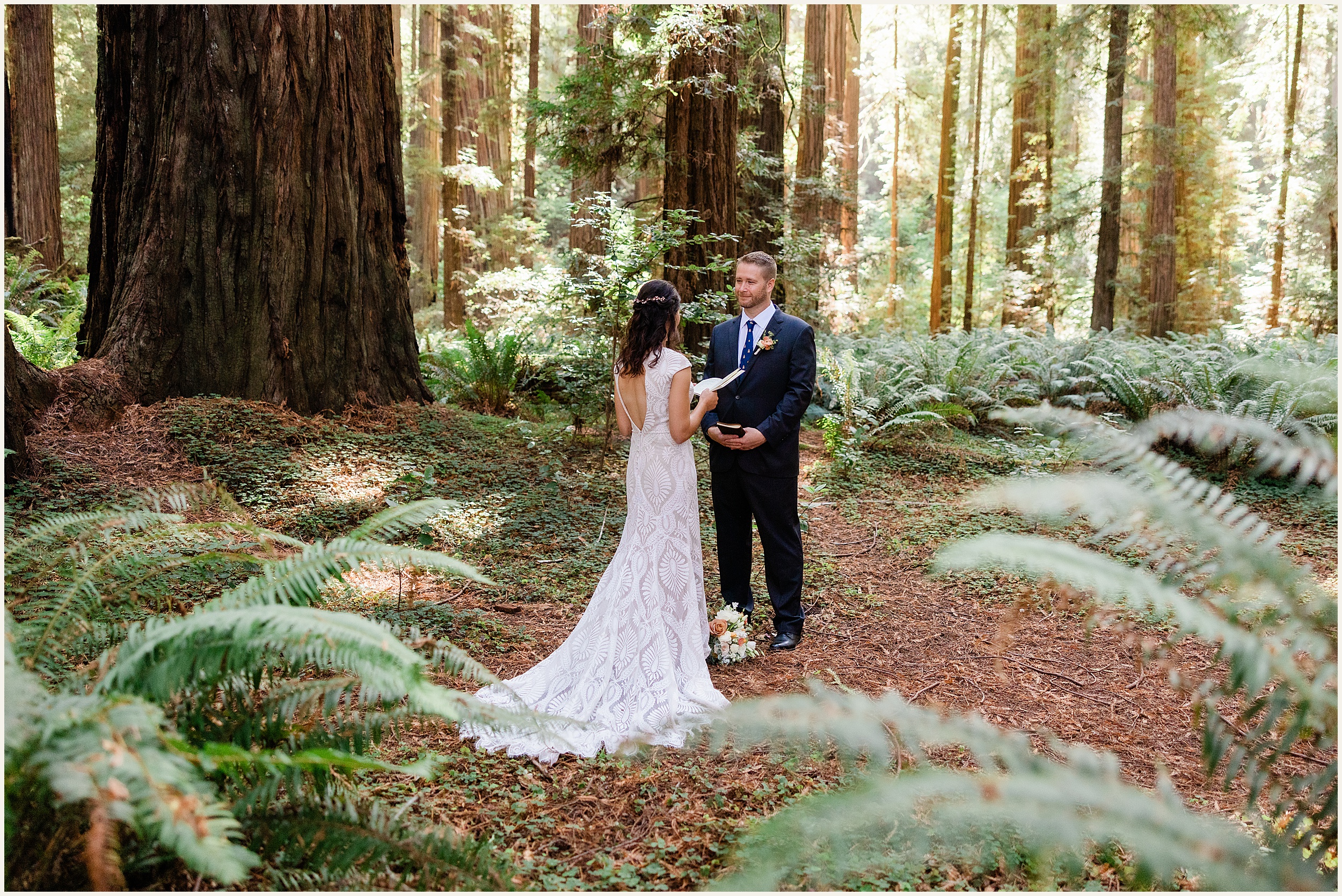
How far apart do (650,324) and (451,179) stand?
1431cm

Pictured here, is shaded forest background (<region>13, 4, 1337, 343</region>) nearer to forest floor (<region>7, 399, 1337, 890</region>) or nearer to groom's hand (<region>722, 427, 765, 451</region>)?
forest floor (<region>7, 399, 1337, 890</region>)

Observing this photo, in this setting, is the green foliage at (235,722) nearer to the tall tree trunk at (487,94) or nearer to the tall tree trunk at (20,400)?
the tall tree trunk at (20,400)

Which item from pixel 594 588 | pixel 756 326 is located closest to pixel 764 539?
pixel 756 326

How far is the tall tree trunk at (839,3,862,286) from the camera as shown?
15.6 m

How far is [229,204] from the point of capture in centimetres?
625

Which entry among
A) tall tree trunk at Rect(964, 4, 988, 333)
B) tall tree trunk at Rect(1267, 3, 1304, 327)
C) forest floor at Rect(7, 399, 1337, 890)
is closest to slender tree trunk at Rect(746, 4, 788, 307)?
forest floor at Rect(7, 399, 1337, 890)

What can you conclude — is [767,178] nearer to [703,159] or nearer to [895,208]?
[703,159]

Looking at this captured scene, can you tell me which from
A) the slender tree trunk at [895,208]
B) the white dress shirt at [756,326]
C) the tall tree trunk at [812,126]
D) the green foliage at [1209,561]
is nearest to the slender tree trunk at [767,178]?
the tall tree trunk at [812,126]

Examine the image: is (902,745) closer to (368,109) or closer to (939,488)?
(939,488)

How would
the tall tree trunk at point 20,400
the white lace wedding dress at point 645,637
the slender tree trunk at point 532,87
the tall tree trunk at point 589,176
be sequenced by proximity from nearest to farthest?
the white lace wedding dress at point 645,637 → the tall tree trunk at point 20,400 → the tall tree trunk at point 589,176 → the slender tree trunk at point 532,87

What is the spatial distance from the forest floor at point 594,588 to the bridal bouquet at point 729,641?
0.08m

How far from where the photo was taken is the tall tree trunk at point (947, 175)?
19750 mm

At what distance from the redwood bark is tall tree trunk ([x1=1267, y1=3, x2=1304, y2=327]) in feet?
40.6

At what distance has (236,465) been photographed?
5.63 meters
